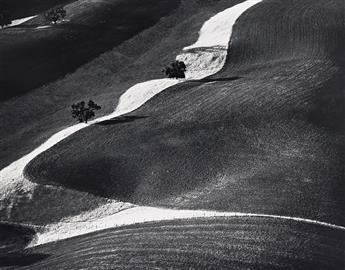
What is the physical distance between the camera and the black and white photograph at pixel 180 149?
24391mm

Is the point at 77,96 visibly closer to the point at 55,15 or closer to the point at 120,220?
the point at 55,15

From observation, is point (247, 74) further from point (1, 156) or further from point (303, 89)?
point (1, 156)

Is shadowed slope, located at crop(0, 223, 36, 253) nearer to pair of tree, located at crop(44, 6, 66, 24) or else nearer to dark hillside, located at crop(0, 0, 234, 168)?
dark hillside, located at crop(0, 0, 234, 168)

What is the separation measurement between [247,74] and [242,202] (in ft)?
75.4

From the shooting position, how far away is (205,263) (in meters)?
21.9

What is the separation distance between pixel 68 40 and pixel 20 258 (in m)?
43.0

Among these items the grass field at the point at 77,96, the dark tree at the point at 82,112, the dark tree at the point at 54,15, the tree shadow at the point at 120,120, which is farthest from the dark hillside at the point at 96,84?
the dark tree at the point at 54,15

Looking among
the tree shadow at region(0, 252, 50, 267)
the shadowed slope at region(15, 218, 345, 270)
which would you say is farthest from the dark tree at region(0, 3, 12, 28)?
the shadowed slope at region(15, 218, 345, 270)

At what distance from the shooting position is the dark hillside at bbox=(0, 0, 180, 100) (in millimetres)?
55312

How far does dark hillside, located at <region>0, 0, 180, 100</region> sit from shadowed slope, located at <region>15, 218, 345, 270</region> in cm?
3138

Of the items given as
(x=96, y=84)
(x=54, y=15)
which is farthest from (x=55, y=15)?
(x=96, y=84)

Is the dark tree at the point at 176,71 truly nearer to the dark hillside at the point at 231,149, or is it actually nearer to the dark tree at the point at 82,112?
the dark hillside at the point at 231,149

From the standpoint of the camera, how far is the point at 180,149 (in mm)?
33906

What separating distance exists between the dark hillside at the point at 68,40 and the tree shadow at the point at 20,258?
28.0 meters
